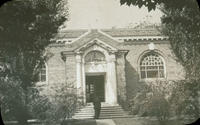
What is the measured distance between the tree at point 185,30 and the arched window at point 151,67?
2.26 ft

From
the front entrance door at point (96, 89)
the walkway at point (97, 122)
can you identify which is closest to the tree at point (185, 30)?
the walkway at point (97, 122)

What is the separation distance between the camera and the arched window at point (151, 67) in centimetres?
709

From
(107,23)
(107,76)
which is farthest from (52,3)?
(107,76)

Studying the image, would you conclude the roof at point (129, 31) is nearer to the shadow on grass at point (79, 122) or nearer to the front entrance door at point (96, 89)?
the front entrance door at point (96, 89)

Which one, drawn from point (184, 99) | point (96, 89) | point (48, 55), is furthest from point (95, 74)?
point (184, 99)

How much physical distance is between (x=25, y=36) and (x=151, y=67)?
3.22 meters

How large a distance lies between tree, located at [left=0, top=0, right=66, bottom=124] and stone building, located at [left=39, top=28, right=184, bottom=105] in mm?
308

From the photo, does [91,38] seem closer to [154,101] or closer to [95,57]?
[95,57]

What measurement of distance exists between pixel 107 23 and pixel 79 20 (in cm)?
49

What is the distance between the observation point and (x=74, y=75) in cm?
731

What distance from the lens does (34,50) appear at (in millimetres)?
5941

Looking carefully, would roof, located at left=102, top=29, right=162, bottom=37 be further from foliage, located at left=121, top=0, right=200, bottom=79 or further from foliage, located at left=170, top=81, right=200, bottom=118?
foliage, located at left=170, top=81, right=200, bottom=118

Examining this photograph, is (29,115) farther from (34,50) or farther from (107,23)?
(107,23)

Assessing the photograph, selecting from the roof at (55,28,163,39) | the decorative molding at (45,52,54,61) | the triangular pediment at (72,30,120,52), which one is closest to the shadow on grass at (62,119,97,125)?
the decorative molding at (45,52,54,61)
